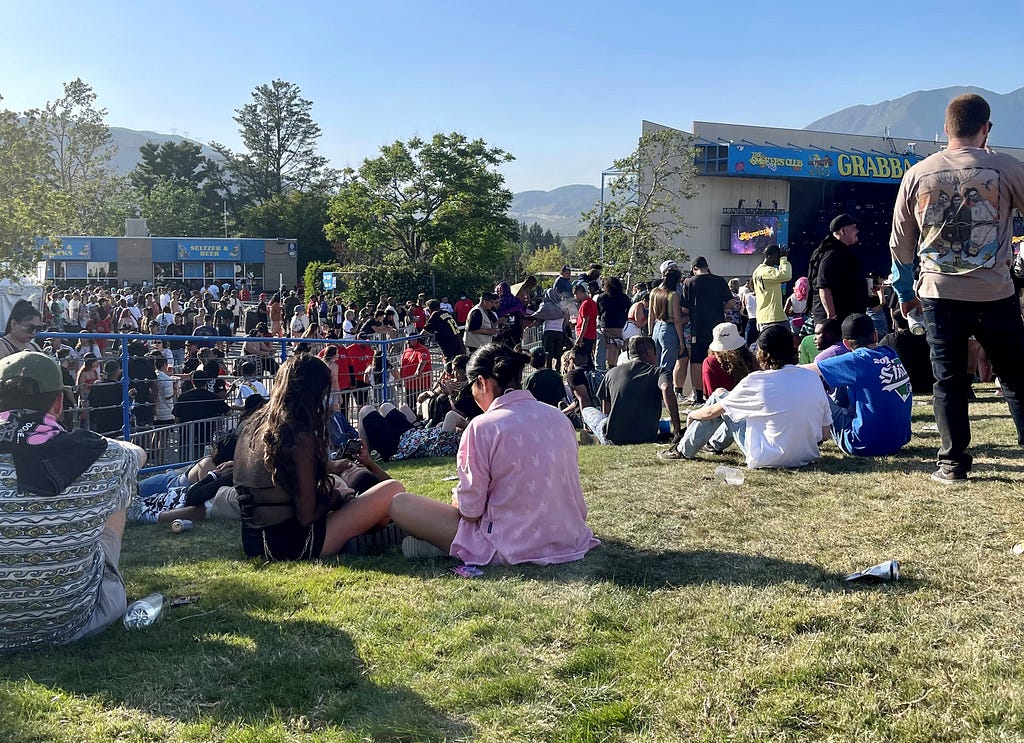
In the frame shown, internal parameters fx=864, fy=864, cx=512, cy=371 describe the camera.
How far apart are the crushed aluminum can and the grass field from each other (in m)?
0.07

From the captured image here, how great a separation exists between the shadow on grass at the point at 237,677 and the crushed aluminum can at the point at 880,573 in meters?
2.02

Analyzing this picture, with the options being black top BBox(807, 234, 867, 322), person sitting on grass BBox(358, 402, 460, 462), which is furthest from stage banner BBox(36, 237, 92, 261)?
black top BBox(807, 234, 867, 322)

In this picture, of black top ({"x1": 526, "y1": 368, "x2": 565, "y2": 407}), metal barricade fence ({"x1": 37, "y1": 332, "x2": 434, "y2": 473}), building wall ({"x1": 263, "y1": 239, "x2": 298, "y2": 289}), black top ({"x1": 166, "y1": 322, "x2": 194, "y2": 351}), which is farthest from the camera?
building wall ({"x1": 263, "y1": 239, "x2": 298, "y2": 289})

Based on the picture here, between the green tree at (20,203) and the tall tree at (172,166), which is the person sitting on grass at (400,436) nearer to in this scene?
the green tree at (20,203)

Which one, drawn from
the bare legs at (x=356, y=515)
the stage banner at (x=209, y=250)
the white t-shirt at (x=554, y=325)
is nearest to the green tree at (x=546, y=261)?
the stage banner at (x=209, y=250)

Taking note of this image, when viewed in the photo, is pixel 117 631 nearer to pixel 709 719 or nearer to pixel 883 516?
pixel 709 719

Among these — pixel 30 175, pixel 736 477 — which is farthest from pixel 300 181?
pixel 736 477

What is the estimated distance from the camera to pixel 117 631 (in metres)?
4.02

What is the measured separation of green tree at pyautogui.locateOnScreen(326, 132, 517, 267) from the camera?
42281 millimetres

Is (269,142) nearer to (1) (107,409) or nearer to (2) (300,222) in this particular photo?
(2) (300,222)

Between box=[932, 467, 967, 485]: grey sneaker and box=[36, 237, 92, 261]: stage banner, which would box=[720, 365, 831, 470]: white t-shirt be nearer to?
box=[932, 467, 967, 485]: grey sneaker

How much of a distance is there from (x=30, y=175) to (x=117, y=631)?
38604 mm

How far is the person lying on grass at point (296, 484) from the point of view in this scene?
4656mm

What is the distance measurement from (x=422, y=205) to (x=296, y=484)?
3968 cm
